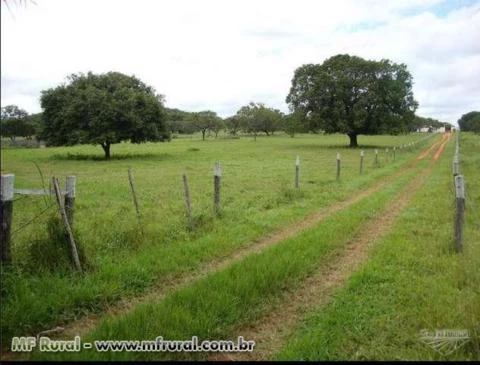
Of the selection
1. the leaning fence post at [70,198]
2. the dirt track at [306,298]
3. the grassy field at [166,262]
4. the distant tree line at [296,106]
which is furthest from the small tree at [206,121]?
the leaning fence post at [70,198]

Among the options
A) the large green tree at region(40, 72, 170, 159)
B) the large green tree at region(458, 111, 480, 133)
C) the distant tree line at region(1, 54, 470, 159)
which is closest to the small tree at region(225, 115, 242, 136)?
the distant tree line at region(1, 54, 470, 159)

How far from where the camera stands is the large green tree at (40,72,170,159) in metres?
35.8

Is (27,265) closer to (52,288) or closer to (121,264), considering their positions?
(52,288)

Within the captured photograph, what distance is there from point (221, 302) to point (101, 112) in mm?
32481

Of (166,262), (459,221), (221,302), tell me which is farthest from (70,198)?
(459,221)

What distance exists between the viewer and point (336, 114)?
49.5 metres

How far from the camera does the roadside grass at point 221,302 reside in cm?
496

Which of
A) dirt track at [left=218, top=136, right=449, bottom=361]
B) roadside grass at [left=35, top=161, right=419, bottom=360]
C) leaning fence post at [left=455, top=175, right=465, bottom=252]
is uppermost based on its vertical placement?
leaning fence post at [left=455, top=175, right=465, bottom=252]

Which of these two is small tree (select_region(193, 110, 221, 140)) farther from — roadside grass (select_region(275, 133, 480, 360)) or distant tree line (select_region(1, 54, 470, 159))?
roadside grass (select_region(275, 133, 480, 360))

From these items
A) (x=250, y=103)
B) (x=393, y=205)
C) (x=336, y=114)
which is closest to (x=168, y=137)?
(x=336, y=114)

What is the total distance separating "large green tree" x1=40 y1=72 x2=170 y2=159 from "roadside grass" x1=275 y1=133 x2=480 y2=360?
1204 inches

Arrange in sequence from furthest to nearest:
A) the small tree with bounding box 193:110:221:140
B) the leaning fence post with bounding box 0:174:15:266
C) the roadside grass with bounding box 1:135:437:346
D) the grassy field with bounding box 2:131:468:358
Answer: the small tree with bounding box 193:110:221:140 < the leaning fence post with bounding box 0:174:15:266 < the roadside grass with bounding box 1:135:437:346 < the grassy field with bounding box 2:131:468:358

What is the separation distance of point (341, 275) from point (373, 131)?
46.3m

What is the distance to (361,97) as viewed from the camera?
49.7 m
